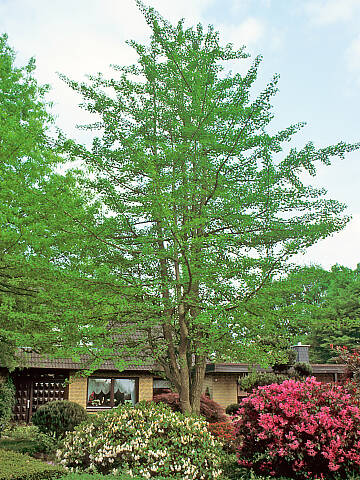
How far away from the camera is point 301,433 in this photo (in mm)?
8078

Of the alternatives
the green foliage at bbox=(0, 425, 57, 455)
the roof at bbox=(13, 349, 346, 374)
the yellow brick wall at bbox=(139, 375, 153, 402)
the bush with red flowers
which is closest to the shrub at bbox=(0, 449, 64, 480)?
the green foliage at bbox=(0, 425, 57, 455)

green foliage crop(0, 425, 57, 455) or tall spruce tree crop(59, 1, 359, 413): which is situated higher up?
→ tall spruce tree crop(59, 1, 359, 413)

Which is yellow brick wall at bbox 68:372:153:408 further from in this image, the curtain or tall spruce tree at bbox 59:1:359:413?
tall spruce tree at bbox 59:1:359:413

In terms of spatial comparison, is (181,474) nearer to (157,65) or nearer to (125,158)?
(125,158)

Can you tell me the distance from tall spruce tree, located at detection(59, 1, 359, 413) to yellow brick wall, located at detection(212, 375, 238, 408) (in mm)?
11560

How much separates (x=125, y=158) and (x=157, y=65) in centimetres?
263

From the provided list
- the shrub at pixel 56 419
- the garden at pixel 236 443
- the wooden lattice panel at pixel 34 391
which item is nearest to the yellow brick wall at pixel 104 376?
the wooden lattice panel at pixel 34 391

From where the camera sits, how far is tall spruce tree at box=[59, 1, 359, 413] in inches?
392

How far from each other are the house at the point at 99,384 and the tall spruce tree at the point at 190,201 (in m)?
10.4

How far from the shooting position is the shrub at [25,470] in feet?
29.2

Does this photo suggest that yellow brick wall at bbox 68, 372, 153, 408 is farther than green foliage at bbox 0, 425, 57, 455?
Yes

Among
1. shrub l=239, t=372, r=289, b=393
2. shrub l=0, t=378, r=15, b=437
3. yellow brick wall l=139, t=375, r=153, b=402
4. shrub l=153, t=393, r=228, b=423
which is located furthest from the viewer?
yellow brick wall l=139, t=375, r=153, b=402

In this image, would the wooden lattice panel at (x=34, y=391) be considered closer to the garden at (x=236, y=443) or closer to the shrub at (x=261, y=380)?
the shrub at (x=261, y=380)

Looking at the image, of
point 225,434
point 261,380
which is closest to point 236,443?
point 225,434
